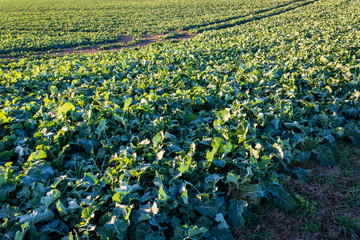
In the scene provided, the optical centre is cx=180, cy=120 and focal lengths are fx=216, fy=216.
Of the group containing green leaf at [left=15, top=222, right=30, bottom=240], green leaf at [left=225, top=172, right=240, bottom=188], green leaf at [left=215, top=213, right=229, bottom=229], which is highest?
green leaf at [left=15, top=222, right=30, bottom=240]

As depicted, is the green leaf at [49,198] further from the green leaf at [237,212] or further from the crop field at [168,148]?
the green leaf at [237,212]

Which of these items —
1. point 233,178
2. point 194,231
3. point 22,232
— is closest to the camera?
point 22,232

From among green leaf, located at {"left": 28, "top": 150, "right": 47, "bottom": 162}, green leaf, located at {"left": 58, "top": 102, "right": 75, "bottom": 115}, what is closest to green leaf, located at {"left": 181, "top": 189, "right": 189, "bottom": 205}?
green leaf, located at {"left": 28, "top": 150, "right": 47, "bottom": 162}

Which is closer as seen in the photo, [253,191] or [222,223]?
[222,223]

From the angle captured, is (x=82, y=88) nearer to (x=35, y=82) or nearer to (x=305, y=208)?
(x=35, y=82)

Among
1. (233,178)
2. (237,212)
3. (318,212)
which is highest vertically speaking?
(233,178)

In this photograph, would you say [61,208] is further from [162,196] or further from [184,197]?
[184,197]

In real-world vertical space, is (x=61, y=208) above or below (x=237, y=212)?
above

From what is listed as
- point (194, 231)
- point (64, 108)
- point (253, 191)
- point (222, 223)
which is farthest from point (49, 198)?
point (253, 191)

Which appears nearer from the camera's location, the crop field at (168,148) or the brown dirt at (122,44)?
the crop field at (168,148)

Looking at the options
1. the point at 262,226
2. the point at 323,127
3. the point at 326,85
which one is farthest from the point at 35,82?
the point at 326,85

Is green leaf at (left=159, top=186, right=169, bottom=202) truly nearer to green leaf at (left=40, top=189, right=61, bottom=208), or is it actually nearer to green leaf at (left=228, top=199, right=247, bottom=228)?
green leaf at (left=228, top=199, right=247, bottom=228)

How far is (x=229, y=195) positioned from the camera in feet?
9.95

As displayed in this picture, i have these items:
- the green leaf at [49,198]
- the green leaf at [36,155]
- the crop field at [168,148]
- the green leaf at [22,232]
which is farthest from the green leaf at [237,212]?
the green leaf at [36,155]
